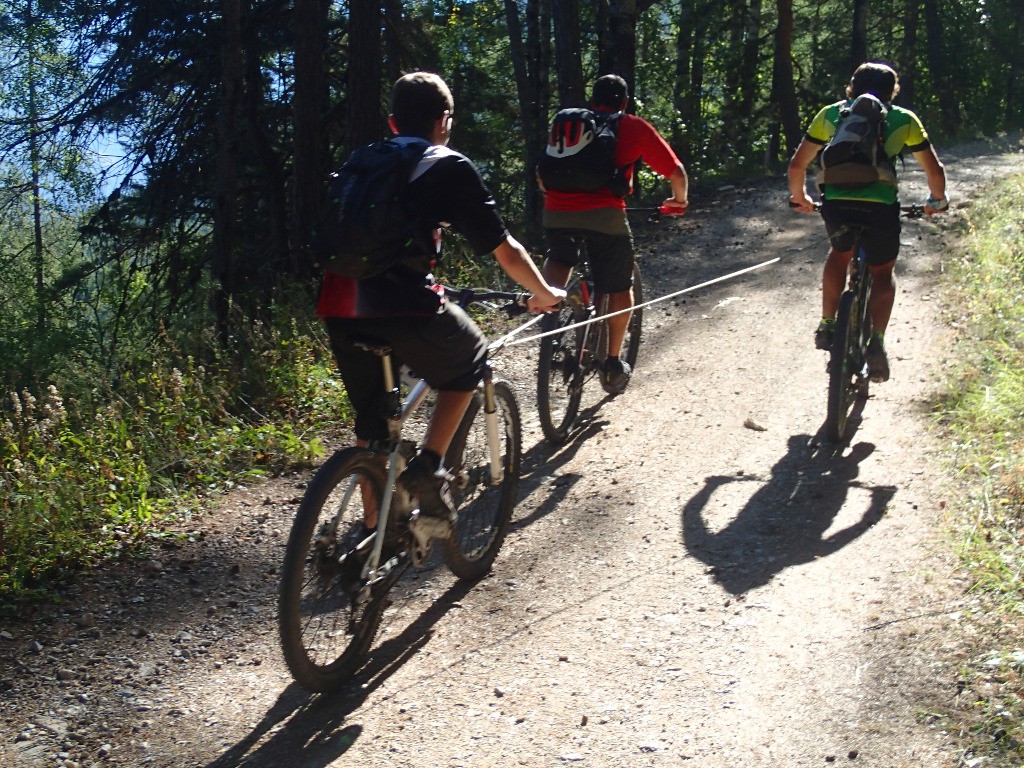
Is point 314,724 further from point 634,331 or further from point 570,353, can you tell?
point 634,331

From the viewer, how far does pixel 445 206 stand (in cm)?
391

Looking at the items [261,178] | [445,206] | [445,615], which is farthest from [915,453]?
[261,178]

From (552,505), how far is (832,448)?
6.35ft

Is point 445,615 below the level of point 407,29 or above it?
below

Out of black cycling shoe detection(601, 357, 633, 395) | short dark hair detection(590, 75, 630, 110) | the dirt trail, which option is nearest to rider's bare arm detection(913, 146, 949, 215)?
the dirt trail

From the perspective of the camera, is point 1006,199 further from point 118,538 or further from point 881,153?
point 118,538

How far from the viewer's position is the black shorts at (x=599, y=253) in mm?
6812

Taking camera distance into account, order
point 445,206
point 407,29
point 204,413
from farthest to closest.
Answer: point 407,29, point 204,413, point 445,206

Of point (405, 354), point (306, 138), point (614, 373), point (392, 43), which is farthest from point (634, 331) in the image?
point (392, 43)

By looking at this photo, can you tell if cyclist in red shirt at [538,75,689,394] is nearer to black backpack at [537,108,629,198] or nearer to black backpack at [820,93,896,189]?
black backpack at [537,108,629,198]

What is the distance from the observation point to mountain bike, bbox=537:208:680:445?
682 centimetres

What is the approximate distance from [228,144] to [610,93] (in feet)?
18.8

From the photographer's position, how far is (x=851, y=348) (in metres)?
6.71

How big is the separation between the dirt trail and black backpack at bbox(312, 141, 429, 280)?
5.61ft
